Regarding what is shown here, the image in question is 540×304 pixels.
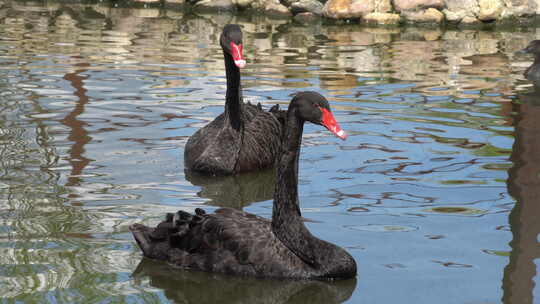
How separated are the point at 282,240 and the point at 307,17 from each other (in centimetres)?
1418

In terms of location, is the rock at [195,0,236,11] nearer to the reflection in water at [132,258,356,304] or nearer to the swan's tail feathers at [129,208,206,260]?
the swan's tail feathers at [129,208,206,260]

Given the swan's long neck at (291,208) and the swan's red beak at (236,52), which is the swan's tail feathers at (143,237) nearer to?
the swan's long neck at (291,208)

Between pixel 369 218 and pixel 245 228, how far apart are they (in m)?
1.27

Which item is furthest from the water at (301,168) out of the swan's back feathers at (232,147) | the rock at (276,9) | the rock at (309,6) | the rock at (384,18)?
the rock at (276,9)

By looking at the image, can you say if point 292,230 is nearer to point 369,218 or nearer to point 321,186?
point 369,218

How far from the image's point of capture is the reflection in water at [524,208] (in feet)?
16.8

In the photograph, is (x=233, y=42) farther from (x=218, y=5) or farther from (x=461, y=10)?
(x=218, y=5)

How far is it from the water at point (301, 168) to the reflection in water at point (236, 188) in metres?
0.02

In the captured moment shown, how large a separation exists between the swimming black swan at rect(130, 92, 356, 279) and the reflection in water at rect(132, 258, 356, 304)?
43 mm

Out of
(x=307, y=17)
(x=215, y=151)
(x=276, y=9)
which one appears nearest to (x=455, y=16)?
(x=307, y=17)

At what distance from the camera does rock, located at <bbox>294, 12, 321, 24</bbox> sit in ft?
62.2

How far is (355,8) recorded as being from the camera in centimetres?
1844

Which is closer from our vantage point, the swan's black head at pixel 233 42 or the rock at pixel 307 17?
the swan's black head at pixel 233 42

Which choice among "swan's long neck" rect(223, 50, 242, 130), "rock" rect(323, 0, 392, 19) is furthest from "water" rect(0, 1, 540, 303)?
"rock" rect(323, 0, 392, 19)
